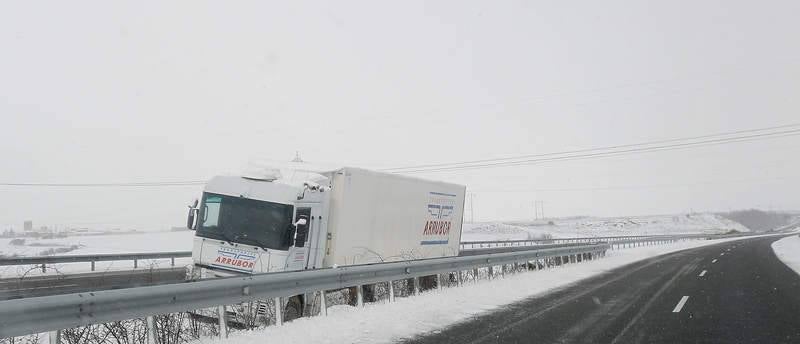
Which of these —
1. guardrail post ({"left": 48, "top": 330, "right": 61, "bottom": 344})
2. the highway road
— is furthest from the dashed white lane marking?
guardrail post ({"left": 48, "top": 330, "right": 61, "bottom": 344})

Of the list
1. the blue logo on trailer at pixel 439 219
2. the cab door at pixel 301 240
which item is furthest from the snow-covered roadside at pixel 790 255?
the cab door at pixel 301 240

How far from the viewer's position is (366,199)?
13.2 m

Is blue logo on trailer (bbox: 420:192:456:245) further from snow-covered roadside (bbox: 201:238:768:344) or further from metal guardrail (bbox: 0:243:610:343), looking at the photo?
metal guardrail (bbox: 0:243:610:343)

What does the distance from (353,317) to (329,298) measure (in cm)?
268

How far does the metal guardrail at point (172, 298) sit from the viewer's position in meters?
4.86

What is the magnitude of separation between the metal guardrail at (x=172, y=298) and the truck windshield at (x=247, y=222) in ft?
7.52

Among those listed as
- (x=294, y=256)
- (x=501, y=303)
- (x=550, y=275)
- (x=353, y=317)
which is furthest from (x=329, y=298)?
(x=550, y=275)

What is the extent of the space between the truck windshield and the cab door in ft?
0.56

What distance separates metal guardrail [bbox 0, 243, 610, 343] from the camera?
486 centimetres

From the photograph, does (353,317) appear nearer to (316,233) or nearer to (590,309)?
(316,233)

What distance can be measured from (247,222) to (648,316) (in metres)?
7.81

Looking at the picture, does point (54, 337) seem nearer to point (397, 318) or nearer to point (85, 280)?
point (397, 318)

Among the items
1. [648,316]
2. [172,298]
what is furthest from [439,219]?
[172,298]

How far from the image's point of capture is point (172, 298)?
252 inches
